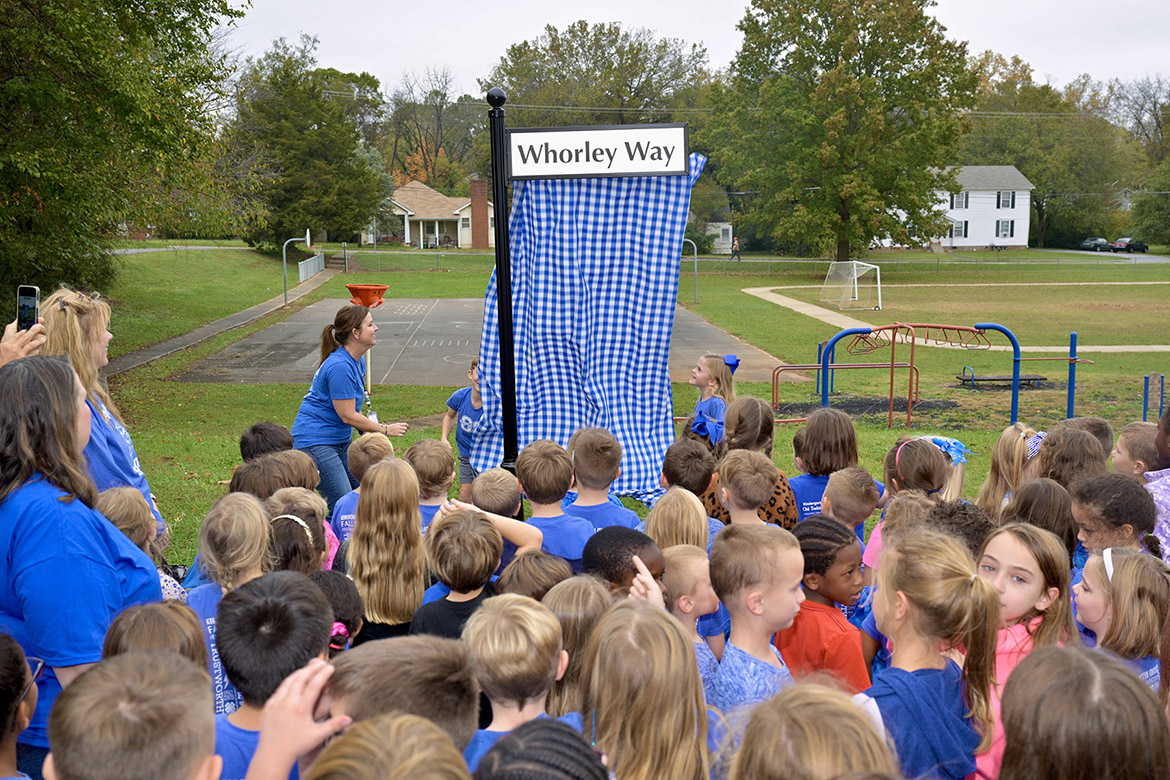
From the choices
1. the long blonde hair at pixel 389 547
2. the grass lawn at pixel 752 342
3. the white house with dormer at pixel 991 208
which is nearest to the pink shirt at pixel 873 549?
the long blonde hair at pixel 389 547

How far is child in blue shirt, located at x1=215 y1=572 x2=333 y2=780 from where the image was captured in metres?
2.32

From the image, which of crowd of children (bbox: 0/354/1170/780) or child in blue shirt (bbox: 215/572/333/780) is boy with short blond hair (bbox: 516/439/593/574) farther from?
child in blue shirt (bbox: 215/572/333/780)

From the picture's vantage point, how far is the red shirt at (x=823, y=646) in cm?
312

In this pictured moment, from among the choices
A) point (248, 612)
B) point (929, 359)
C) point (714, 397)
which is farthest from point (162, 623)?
point (929, 359)

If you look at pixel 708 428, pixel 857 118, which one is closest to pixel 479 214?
pixel 857 118

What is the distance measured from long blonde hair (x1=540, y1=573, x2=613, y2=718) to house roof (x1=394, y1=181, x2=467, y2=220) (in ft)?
223

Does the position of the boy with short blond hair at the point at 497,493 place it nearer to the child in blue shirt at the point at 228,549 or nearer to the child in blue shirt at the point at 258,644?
the child in blue shirt at the point at 228,549

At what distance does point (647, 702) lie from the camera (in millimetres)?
2275

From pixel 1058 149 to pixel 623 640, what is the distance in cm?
8648

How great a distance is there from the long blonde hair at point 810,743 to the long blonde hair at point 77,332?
3611 millimetres

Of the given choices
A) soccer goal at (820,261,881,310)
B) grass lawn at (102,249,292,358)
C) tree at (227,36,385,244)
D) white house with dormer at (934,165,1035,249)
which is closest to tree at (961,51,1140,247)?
white house with dormer at (934,165,1035,249)

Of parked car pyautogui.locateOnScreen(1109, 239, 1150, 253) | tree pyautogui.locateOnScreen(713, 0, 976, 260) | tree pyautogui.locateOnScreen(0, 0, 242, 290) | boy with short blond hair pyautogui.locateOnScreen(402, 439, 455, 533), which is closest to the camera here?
boy with short blond hair pyautogui.locateOnScreen(402, 439, 455, 533)

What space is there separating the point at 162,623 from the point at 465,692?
99cm

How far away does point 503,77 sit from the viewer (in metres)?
76.4
